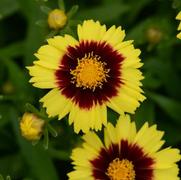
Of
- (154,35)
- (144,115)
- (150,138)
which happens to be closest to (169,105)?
(144,115)

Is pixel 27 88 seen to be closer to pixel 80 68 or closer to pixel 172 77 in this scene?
pixel 80 68

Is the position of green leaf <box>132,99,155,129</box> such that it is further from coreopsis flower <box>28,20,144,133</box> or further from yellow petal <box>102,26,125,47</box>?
yellow petal <box>102,26,125,47</box>

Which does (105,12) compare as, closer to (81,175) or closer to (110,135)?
(110,135)

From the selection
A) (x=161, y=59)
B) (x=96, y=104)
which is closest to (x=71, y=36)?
(x=96, y=104)

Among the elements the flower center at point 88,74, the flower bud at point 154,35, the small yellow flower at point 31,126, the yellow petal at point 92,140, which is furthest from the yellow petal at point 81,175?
the flower bud at point 154,35

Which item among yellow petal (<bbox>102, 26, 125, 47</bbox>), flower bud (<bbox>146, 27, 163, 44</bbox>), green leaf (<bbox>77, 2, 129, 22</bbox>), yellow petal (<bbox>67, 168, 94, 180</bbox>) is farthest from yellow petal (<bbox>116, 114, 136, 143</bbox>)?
green leaf (<bbox>77, 2, 129, 22</bbox>)

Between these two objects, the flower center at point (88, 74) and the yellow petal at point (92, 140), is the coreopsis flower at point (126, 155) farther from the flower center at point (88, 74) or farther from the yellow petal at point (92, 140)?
the flower center at point (88, 74)
